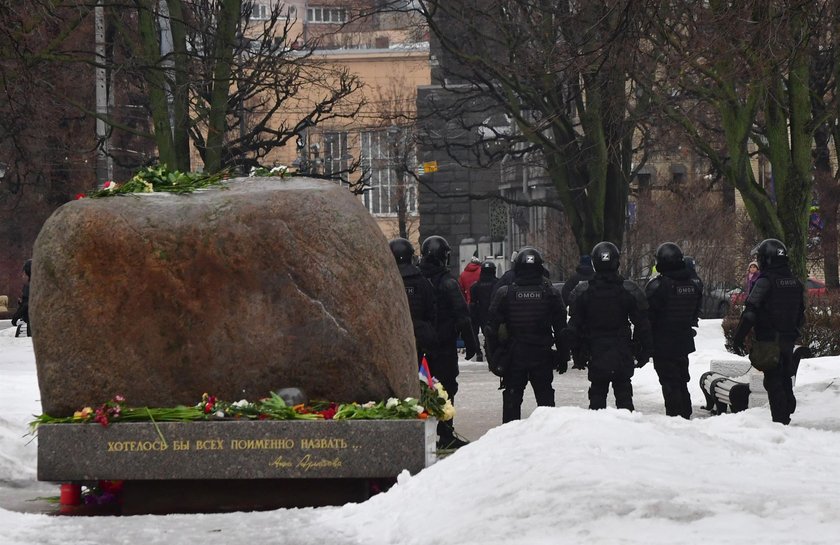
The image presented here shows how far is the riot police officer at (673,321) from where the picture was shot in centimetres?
1531

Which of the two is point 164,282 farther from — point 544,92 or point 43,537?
point 544,92

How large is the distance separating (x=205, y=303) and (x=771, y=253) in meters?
6.09

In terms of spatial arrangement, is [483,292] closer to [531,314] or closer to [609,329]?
[531,314]

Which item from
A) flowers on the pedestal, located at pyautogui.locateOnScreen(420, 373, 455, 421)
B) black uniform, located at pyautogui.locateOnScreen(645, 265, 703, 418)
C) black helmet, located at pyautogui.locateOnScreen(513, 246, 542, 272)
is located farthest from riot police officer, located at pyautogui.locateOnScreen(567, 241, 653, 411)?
flowers on the pedestal, located at pyautogui.locateOnScreen(420, 373, 455, 421)

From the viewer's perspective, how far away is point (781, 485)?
9453mm

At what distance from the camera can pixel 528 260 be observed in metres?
14.8

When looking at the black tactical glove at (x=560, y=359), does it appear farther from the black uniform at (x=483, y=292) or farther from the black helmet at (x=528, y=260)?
the black uniform at (x=483, y=292)

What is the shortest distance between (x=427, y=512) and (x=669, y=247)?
6.81 metres

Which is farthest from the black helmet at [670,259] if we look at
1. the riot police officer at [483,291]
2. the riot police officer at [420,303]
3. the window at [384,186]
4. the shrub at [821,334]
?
the window at [384,186]

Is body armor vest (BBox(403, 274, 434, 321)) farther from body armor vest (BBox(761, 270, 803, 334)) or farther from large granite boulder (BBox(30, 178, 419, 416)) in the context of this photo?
large granite boulder (BBox(30, 178, 419, 416))

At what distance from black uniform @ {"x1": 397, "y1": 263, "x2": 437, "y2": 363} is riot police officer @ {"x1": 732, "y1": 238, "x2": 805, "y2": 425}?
2.74m

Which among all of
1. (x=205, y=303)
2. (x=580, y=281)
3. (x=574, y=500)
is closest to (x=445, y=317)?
(x=205, y=303)

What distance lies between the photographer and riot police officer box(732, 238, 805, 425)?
1542 centimetres

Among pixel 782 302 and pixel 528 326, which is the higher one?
pixel 782 302
